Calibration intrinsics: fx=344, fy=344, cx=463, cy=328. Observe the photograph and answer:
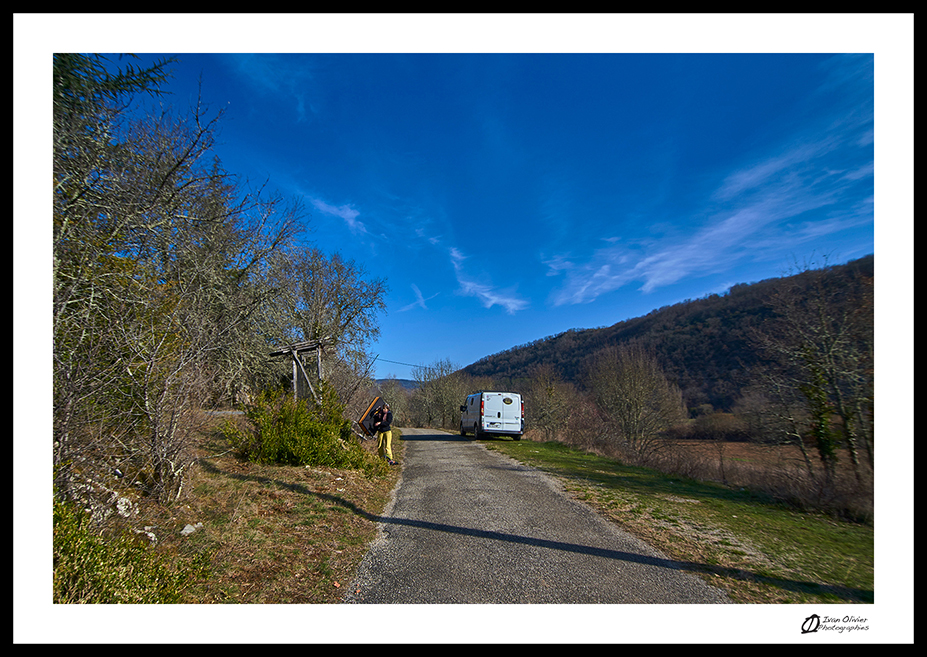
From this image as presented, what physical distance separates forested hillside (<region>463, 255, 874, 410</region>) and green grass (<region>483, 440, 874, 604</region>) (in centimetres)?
163

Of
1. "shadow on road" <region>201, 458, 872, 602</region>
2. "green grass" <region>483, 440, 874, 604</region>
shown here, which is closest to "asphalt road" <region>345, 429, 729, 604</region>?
"shadow on road" <region>201, 458, 872, 602</region>

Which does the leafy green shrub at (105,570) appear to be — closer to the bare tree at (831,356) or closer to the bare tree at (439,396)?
the bare tree at (831,356)

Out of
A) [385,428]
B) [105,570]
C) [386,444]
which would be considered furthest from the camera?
[385,428]

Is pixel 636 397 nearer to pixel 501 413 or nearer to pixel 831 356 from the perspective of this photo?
pixel 501 413

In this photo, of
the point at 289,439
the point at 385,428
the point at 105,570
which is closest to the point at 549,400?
the point at 385,428

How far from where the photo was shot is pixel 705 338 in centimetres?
1074

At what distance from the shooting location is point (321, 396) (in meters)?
10.2

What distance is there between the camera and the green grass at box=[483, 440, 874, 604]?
2.22m

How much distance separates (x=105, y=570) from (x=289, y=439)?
5182 mm
